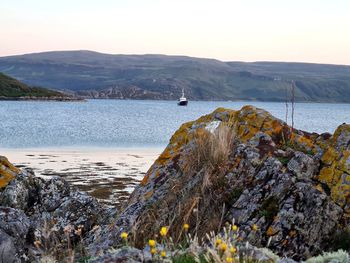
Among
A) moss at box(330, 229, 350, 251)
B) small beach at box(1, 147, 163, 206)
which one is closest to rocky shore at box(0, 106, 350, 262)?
moss at box(330, 229, 350, 251)

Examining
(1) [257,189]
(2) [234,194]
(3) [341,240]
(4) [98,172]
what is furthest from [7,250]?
(4) [98,172]

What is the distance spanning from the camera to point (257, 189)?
7918 mm

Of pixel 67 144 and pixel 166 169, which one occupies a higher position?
pixel 166 169

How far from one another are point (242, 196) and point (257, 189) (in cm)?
25

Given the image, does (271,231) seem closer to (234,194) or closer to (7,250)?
A: (234,194)

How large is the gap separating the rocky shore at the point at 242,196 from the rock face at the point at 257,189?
0.05 ft

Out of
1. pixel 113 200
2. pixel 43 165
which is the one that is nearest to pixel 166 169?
pixel 113 200

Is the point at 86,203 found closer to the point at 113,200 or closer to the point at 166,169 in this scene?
the point at 166,169

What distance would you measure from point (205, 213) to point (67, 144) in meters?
43.9

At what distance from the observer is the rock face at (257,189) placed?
23.8ft

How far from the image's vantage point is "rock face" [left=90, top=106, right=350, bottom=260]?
7.25 m

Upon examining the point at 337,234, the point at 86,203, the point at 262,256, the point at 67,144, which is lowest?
the point at 67,144

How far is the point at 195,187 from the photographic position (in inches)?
318

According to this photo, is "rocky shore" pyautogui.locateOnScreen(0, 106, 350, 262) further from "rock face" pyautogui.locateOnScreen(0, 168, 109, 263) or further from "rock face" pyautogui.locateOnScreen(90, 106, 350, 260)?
"rock face" pyautogui.locateOnScreen(0, 168, 109, 263)
